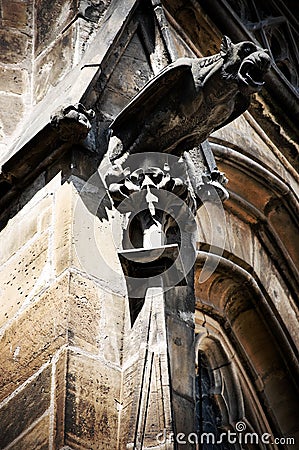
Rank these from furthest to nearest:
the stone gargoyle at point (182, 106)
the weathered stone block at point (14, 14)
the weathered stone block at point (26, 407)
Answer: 1. the weathered stone block at point (14, 14)
2. the stone gargoyle at point (182, 106)
3. the weathered stone block at point (26, 407)

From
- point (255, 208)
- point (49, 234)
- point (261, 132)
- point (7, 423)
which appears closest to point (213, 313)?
point (255, 208)

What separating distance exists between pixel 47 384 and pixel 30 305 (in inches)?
15.7

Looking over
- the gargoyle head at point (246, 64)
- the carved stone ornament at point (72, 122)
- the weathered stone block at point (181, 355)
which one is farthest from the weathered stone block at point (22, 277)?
the gargoyle head at point (246, 64)

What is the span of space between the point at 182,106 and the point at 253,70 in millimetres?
359

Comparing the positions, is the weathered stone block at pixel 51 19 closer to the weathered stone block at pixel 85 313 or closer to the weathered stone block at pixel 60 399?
the weathered stone block at pixel 85 313

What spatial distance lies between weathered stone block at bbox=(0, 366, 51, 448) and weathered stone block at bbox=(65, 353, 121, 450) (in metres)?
0.10

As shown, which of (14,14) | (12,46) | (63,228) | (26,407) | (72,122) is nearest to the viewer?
(26,407)

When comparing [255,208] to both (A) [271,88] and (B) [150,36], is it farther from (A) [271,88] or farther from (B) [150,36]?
(B) [150,36]

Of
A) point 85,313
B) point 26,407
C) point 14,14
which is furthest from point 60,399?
point 14,14

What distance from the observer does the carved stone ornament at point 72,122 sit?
177 inches

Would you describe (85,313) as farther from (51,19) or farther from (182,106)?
(51,19)

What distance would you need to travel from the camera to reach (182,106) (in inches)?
178

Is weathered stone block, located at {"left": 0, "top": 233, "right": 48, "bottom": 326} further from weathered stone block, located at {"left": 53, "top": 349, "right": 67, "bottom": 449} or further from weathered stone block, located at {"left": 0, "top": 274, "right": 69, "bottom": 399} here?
weathered stone block, located at {"left": 53, "top": 349, "right": 67, "bottom": 449}

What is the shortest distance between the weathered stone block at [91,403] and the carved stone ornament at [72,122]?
35.5 inches
